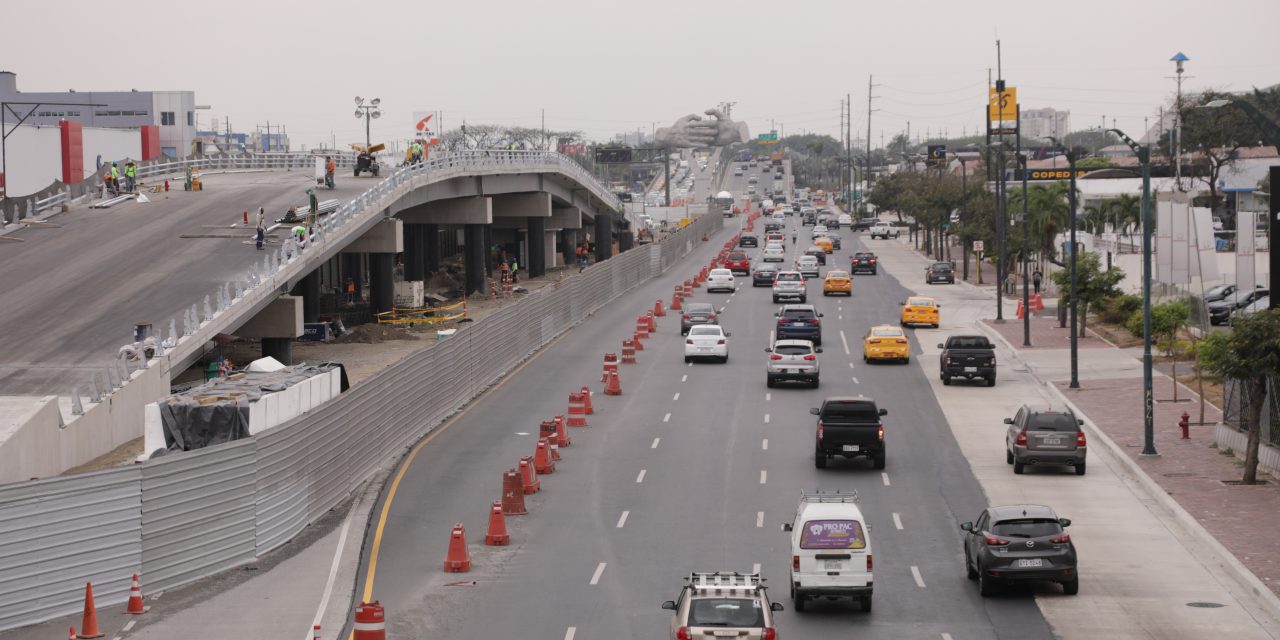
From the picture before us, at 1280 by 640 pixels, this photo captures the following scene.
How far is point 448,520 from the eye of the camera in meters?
29.5

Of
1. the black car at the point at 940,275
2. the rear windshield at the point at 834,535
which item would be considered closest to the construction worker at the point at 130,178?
the black car at the point at 940,275

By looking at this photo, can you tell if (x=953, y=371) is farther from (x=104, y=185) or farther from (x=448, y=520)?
(x=104, y=185)

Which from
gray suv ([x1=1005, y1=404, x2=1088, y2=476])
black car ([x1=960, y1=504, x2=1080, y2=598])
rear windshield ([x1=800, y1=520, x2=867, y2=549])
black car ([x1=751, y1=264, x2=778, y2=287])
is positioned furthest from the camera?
black car ([x1=751, y1=264, x2=778, y2=287])

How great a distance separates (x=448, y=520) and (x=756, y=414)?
1543 centimetres

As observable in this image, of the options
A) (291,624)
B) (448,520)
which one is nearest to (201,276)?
(448,520)

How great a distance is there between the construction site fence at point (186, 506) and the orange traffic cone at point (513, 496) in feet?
11.3

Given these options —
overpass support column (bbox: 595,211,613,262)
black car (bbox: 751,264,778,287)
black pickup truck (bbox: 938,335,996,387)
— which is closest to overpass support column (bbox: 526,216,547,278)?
black car (bbox: 751,264,778,287)

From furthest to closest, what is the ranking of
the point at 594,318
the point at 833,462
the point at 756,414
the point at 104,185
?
the point at 594,318, the point at 104,185, the point at 756,414, the point at 833,462

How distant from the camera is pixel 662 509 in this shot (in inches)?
1203

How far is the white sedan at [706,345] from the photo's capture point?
5481 centimetres

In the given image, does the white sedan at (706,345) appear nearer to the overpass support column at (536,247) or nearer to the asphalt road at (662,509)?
the asphalt road at (662,509)

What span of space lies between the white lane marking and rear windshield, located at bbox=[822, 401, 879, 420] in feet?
34.5

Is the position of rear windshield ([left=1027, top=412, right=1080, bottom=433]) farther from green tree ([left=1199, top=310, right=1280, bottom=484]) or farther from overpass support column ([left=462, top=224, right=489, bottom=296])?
overpass support column ([left=462, top=224, right=489, bottom=296])

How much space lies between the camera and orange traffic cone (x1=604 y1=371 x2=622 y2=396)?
47291mm
